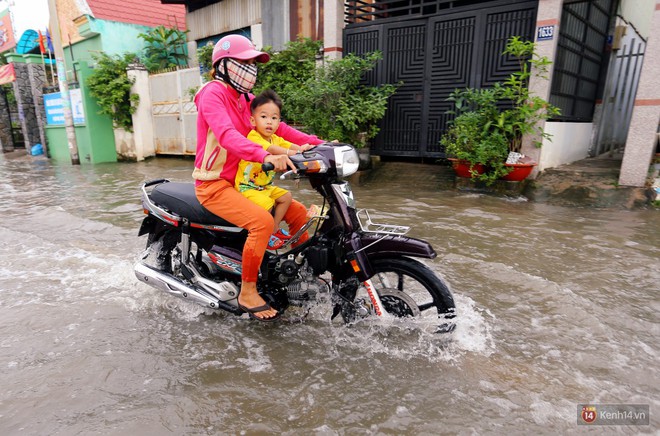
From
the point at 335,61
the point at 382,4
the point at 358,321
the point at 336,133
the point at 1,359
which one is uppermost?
the point at 382,4

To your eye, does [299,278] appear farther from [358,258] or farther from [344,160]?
[344,160]

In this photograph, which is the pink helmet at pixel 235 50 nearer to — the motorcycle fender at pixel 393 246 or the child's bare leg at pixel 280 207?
the child's bare leg at pixel 280 207

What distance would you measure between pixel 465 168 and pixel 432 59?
226 centimetres

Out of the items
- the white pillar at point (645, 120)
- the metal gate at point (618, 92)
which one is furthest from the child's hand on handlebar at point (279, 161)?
the metal gate at point (618, 92)

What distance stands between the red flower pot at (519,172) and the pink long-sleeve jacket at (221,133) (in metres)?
5.22

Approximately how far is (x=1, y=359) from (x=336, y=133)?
615 centimetres

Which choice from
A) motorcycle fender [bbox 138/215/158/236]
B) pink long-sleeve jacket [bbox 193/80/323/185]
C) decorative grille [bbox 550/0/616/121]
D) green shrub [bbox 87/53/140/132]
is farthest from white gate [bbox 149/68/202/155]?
pink long-sleeve jacket [bbox 193/80/323/185]

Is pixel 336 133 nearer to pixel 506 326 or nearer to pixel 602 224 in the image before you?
pixel 602 224

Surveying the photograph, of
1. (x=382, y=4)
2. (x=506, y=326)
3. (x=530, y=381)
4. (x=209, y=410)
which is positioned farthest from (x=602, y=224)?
(x=382, y=4)

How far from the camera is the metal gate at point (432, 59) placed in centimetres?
728

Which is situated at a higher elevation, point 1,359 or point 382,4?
point 382,4

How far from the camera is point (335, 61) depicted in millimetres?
8195

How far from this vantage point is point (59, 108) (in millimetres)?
14773

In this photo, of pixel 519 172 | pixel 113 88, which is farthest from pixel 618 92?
pixel 113 88
